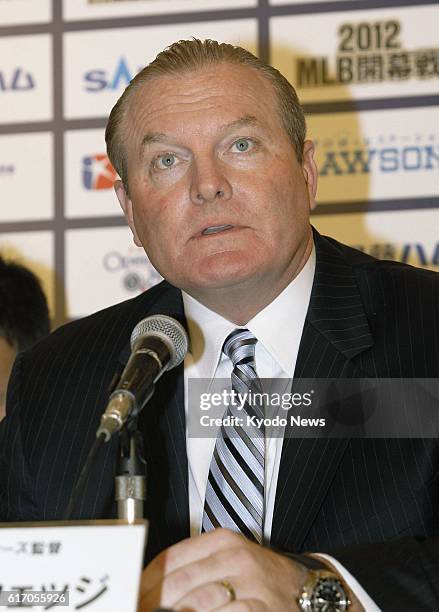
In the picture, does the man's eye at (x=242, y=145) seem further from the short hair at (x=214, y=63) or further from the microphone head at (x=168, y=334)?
the microphone head at (x=168, y=334)

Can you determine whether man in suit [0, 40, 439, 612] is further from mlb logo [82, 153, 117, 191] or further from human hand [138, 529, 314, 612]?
mlb logo [82, 153, 117, 191]

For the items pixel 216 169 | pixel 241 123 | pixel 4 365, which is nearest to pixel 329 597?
pixel 216 169

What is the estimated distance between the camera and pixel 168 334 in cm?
142

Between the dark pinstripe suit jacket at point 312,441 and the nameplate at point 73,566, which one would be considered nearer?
the nameplate at point 73,566

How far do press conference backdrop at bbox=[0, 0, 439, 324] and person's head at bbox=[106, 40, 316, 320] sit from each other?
1.09 meters

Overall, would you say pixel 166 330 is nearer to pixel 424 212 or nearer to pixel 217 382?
pixel 217 382

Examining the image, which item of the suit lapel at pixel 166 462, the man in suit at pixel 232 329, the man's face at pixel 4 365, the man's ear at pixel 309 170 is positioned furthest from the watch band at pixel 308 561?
the man's face at pixel 4 365

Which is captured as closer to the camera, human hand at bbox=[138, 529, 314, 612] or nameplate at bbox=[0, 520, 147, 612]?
nameplate at bbox=[0, 520, 147, 612]

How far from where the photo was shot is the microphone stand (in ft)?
4.09

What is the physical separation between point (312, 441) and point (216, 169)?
53 centimetres

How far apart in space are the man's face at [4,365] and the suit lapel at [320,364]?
4.11 feet

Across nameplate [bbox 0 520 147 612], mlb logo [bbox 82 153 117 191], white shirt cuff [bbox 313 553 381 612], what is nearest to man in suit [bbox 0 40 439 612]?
white shirt cuff [bbox 313 553 381 612]

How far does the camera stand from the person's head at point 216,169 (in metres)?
1.95

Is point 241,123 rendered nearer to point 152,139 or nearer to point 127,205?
point 152,139
